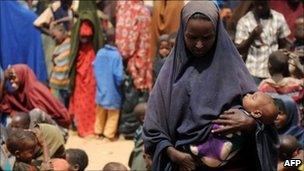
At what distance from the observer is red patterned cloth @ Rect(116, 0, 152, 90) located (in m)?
8.16

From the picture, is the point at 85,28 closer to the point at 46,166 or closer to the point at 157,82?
the point at 46,166

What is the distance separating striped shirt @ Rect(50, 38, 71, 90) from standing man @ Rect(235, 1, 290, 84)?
2.39 metres

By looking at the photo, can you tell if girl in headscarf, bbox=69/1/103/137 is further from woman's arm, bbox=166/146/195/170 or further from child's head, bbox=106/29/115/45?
woman's arm, bbox=166/146/195/170

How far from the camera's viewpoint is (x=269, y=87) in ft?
18.6

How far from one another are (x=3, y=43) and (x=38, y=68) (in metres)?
0.56

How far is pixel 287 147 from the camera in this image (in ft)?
16.5

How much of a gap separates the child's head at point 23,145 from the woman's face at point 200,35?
6.14 ft

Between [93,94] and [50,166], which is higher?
[50,166]

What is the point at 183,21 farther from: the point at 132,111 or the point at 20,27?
the point at 20,27

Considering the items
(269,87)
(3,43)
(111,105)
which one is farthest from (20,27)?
(269,87)

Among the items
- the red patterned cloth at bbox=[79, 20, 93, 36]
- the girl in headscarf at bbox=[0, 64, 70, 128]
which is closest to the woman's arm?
the girl in headscarf at bbox=[0, 64, 70, 128]

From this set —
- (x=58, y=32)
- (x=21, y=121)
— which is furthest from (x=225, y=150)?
(x=58, y=32)

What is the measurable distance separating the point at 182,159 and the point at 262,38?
434cm

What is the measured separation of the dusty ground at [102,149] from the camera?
7461 millimetres
